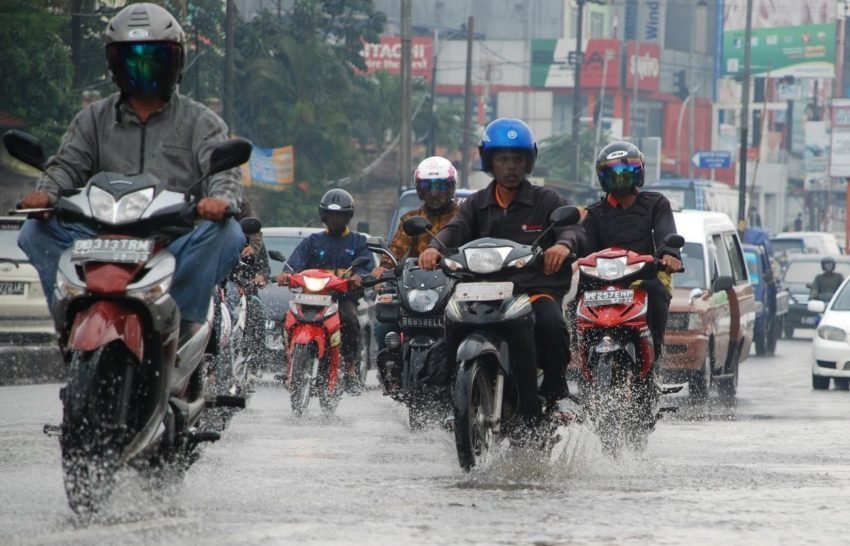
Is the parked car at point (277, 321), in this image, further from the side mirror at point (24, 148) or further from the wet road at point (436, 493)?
the side mirror at point (24, 148)

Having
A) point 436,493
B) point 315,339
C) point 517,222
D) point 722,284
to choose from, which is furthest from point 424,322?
point 722,284

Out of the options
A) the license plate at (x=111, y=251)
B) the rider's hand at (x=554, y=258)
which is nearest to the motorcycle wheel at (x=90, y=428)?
the license plate at (x=111, y=251)

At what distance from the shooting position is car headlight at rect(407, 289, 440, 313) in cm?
1186

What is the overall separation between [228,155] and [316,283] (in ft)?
24.4

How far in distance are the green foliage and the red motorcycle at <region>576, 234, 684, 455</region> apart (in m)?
18.1

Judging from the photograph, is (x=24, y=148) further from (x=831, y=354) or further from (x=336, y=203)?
(x=831, y=354)

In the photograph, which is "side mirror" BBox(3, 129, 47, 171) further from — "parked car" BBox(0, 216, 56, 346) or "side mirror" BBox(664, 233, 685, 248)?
"parked car" BBox(0, 216, 56, 346)

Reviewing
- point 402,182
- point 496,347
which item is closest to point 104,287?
point 496,347

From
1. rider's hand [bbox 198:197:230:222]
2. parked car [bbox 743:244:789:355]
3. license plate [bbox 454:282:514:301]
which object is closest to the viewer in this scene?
rider's hand [bbox 198:197:230:222]

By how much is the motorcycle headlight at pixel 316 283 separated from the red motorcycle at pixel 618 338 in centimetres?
362

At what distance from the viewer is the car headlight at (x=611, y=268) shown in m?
11.1

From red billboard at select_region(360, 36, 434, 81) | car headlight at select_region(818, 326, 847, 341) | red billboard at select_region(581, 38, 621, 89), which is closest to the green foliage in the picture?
car headlight at select_region(818, 326, 847, 341)

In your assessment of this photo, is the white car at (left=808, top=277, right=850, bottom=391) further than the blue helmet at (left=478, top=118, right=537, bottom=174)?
Yes

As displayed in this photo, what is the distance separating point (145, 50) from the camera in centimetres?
762
